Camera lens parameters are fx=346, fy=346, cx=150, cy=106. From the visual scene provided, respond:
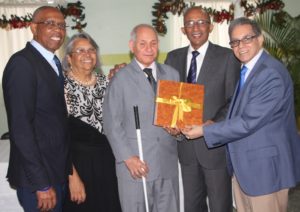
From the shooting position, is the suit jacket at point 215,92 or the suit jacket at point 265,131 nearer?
the suit jacket at point 265,131

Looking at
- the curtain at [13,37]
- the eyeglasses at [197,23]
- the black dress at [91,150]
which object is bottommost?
the black dress at [91,150]

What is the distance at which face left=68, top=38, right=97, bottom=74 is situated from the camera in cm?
263

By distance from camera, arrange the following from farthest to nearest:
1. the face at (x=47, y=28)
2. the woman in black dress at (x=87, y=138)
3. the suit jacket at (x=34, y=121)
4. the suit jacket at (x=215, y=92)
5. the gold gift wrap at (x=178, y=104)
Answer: the suit jacket at (x=215, y=92), the woman in black dress at (x=87, y=138), the gold gift wrap at (x=178, y=104), the face at (x=47, y=28), the suit jacket at (x=34, y=121)

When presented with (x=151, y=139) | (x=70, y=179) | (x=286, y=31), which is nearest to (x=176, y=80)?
(x=151, y=139)

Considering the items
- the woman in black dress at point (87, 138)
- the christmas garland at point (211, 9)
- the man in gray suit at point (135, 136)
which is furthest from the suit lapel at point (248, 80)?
the christmas garland at point (211, 9)

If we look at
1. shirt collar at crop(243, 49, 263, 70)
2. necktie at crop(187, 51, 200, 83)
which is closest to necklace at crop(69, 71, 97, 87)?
necktie at crop(187, 51, 200, 83)

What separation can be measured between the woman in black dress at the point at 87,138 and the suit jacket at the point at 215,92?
2.24 ft

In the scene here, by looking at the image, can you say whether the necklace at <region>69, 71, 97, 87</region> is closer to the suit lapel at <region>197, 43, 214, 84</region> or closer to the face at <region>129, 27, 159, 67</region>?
the face at <region>129, 27, 159, 67</region>

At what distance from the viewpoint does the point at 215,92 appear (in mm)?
2719

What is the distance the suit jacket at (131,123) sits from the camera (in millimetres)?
2424

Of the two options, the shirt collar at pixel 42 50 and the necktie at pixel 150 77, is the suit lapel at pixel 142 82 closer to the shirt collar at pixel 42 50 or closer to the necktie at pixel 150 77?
the necktie at pixel 150 77

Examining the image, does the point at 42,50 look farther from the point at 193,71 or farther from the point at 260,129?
the point at 260,129

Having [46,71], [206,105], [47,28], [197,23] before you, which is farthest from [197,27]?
[46,71]

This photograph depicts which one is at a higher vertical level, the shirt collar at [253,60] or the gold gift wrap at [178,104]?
the shirt collar at [253,60]
